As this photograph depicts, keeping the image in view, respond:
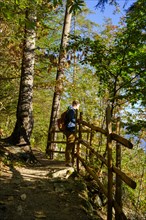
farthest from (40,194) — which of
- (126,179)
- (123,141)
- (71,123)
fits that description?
(71,123)

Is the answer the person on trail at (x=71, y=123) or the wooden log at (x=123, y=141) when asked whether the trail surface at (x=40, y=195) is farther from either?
the wooden log at (x=123, y=141)

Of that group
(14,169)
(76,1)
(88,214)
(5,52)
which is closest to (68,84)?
(5,52)

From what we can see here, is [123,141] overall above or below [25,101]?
below

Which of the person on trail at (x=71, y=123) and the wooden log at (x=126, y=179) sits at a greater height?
the person on trail at (x=71, y=123)

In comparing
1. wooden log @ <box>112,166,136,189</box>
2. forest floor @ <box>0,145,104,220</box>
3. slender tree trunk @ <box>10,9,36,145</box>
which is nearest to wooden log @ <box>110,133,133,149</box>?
wooden log @ <box>112,166,136,189</box>

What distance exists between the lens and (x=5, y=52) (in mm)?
10828

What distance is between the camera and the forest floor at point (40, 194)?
4879mm

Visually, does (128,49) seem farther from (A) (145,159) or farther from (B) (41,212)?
(A) (145,159)

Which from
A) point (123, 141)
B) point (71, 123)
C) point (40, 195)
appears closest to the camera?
point (123, 141)

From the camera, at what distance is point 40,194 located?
5801 mm

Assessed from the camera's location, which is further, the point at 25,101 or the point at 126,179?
the point at 25,101

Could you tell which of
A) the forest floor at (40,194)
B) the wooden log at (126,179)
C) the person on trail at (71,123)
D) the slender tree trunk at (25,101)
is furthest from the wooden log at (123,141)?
the slender tree trunk at (25,101)

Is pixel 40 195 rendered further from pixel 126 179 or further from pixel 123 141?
pixel 123 141

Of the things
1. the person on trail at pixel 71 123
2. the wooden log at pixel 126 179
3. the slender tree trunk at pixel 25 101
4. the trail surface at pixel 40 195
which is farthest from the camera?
the slender tree trunk at pixel 25 101
